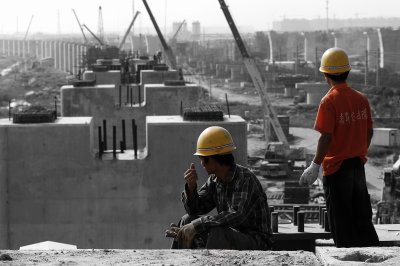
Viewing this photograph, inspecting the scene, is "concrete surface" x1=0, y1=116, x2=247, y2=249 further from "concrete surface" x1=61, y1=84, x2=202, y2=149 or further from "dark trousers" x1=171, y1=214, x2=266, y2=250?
"concrete surface" x1=61, y1=84, x2=202, y2=149

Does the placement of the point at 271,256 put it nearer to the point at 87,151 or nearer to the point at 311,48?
the point at 87,151

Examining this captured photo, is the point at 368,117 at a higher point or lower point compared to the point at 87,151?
higher

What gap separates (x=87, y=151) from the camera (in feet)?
42.2

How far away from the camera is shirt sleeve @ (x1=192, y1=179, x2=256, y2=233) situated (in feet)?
20.1

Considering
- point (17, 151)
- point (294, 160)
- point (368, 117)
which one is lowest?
point (294, 160)

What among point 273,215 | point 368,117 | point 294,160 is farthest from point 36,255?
point 294,160

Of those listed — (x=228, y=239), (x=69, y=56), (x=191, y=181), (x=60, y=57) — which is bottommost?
(x=60, y=57)

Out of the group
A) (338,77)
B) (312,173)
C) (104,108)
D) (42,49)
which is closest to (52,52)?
(42,49)

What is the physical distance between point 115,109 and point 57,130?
29.4 feet

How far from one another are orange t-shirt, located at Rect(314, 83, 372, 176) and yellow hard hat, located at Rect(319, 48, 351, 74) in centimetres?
11

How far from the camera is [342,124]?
6582mm

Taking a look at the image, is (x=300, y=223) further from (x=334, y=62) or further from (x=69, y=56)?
(x=69, y=56)

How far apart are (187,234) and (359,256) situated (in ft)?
4.55

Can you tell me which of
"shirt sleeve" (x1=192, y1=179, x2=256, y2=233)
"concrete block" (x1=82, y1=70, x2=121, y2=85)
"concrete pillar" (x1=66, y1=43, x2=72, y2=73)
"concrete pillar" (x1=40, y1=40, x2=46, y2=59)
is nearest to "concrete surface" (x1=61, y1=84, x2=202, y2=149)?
"concrete block" (x1=82, y1=70, x2=121, y2=85)
